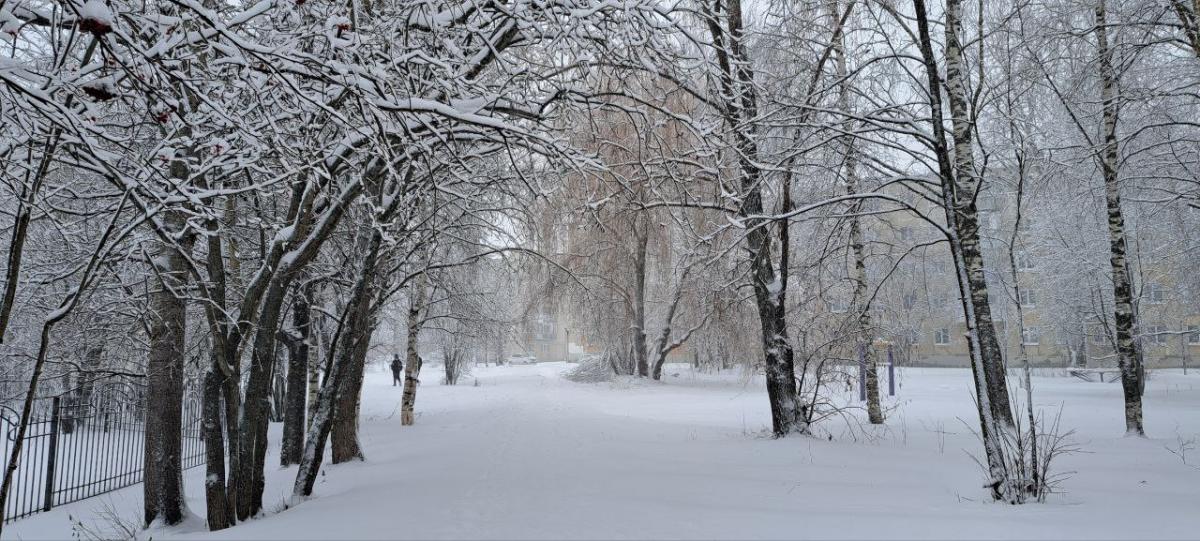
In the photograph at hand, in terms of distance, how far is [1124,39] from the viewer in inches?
331

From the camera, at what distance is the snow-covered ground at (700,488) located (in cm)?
460

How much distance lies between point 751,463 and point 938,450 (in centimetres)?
244

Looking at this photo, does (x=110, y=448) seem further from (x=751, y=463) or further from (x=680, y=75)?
(x=680, y=75)

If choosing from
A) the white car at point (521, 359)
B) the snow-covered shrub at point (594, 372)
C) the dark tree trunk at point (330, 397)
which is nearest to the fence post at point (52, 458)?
the dark tree trunk at point (330, 397)

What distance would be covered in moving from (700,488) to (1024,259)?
72.5ft

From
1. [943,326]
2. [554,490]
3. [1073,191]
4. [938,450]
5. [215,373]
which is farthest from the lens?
[943,326]

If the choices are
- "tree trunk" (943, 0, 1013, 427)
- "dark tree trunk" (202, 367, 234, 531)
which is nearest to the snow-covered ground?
"dark tree trunk" (202, 367, 234, 531)

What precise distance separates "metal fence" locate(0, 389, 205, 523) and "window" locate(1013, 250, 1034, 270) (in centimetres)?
2344

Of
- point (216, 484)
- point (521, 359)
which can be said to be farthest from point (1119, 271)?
point (521, 359)

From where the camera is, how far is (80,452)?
9.41m

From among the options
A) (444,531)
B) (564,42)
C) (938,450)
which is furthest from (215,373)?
(938,450)

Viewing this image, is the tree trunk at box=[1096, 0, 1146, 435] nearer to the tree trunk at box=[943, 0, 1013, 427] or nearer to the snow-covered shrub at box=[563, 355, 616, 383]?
the tree trunk at box=[943, 0, 1013, 427]

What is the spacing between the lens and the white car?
206 ft

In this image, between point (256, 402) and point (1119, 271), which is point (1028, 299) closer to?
point (1119, 271)
